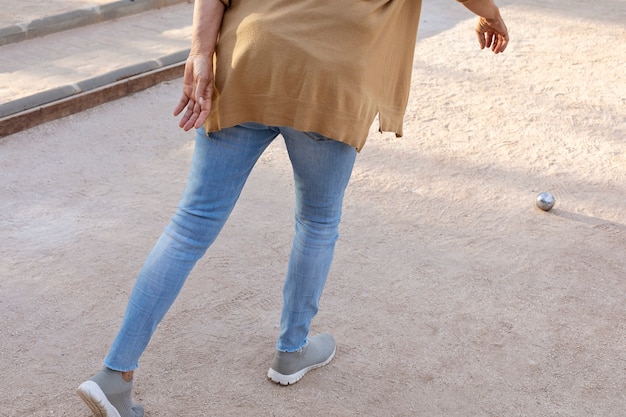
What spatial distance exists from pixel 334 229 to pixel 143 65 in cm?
313

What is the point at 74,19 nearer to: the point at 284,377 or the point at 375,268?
the point at 375,268

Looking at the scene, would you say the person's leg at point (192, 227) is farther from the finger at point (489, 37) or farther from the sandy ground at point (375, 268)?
the finger at point (489, 37)

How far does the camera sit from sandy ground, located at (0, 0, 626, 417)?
2611 mm

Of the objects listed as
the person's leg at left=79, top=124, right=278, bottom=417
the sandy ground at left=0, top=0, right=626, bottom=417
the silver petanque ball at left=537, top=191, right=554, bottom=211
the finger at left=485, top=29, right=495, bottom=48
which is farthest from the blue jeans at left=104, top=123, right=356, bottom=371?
the silver petanque ball at left=537, top=191, right=554, bottom=211

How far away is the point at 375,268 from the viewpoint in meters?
3.31

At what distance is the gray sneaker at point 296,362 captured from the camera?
8.50 feet

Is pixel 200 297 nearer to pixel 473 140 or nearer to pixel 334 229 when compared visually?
pixel 334 229

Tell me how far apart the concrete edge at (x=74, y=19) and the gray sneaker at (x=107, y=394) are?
4005 millimetres

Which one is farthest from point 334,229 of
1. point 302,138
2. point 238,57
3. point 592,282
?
point 592,282

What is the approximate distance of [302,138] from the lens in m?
2.14

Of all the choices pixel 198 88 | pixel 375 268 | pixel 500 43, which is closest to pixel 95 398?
pixel 198 88

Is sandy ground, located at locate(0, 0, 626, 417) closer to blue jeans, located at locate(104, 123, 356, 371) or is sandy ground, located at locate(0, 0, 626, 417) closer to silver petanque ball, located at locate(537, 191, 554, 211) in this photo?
silver petanque ball, located at locate(537, 191, 554, 211)

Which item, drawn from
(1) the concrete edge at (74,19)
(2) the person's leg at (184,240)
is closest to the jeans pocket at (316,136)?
(2) the person's leg at (184,240)

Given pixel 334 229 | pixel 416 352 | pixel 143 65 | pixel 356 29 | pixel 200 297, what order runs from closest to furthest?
1. pixel 356 29
2. pixel 334 229
3. pixel 416 352
4. pixel 200 297
5. pixel 143 65
